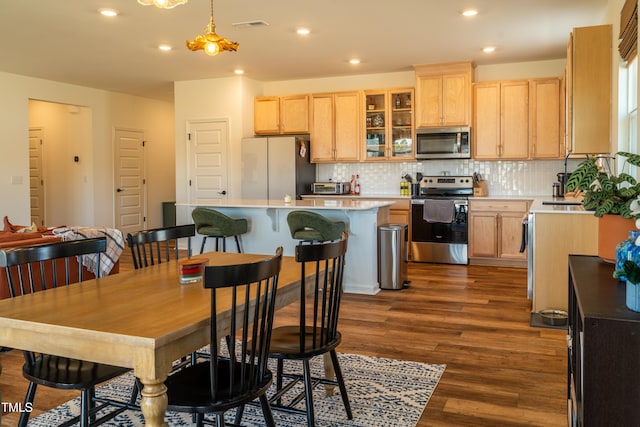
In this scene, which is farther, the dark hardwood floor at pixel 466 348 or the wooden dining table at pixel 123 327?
the dark hardwood floor at pixel 466 348

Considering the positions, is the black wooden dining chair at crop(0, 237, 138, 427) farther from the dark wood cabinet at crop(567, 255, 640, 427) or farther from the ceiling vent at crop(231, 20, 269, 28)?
the ceiling vent at crop(231, 20, 269, 28)

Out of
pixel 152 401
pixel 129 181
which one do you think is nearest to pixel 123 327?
pixel 152 401

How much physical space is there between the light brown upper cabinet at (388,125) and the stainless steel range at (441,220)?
0.64m

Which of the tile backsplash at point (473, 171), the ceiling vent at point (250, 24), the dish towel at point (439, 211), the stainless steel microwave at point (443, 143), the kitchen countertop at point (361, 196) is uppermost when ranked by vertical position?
the ceiling vent at point (250, 24)

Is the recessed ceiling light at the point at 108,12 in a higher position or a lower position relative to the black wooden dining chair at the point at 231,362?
higher

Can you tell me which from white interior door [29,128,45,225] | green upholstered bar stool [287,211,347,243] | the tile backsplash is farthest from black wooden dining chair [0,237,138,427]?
white interior door [29,128,45,225]

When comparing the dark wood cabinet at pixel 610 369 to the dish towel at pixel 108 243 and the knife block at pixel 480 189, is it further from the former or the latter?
the knife block at pixel 480 189

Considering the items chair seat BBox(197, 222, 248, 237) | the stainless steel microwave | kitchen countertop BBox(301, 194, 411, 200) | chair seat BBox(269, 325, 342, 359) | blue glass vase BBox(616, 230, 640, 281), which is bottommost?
chair seat BBox(269, 325, 342, 359)

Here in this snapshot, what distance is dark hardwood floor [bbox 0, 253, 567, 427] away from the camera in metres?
2.75

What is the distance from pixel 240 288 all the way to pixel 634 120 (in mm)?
3083

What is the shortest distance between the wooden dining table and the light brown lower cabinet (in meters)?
5.36

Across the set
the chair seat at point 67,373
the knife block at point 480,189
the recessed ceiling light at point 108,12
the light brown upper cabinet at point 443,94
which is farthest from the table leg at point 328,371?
the light brown upper cabinet at point 443,94

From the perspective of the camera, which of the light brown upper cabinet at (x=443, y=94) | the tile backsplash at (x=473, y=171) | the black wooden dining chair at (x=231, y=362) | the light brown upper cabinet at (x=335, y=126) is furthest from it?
the light brown upper cabinet at (x=335, y=126)

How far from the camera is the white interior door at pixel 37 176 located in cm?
945
